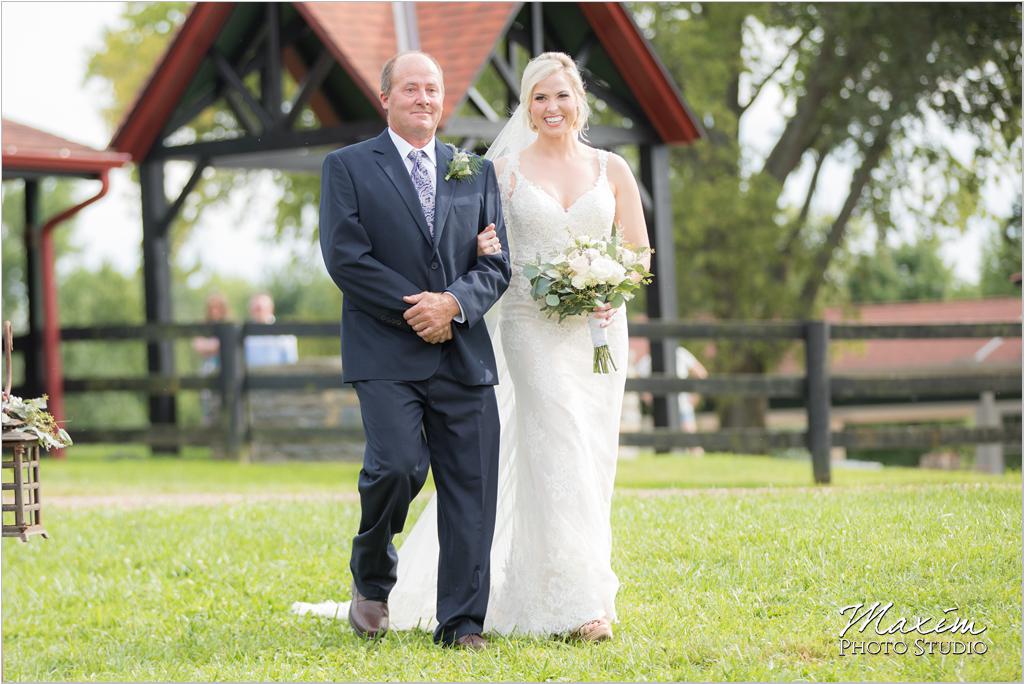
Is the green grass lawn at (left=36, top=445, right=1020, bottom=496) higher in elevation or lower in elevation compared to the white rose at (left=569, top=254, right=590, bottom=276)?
lower

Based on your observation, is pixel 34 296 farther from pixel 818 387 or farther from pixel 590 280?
pixel 590 280

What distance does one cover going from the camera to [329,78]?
14414 millimetres

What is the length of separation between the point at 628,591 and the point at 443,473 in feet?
4.14

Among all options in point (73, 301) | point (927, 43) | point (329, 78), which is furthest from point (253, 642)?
point (73, 301)

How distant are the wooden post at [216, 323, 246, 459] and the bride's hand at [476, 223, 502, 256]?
7.65m

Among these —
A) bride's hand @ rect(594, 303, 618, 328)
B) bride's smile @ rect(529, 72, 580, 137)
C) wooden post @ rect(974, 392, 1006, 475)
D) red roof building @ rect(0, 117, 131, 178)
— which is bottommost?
wooden post @ rect(974, 392, 1006, 475)

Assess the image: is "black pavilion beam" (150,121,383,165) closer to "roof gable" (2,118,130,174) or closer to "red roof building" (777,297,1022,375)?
"roof gable" (2,118,130,174)

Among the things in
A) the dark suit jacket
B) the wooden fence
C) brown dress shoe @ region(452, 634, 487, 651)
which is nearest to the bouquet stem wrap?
the dark suit jacket

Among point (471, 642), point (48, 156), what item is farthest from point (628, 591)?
point (48, 156)

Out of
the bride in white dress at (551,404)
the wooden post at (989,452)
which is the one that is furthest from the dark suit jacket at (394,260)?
the wooden post at (989,452)

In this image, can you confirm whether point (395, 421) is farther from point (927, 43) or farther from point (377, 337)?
A: point (927, 43)

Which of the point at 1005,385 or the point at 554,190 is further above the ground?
the point at 554,190

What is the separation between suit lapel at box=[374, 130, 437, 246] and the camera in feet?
16.0

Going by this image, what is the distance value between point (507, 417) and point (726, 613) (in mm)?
1234
